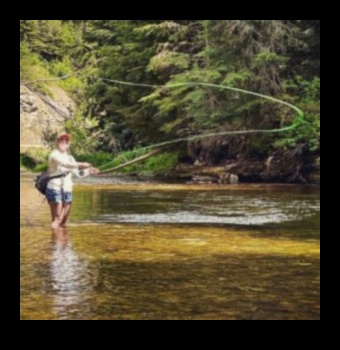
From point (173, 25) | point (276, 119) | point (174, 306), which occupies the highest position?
point (173, 25)

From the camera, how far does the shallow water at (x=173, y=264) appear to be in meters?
6.41

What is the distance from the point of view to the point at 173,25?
99.7 feet

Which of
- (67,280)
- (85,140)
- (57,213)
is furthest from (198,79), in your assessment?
(67,280)

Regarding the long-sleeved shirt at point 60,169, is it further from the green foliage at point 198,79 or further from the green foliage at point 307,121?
the green foliage at point 198,79

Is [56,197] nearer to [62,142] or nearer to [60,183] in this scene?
[60,183]

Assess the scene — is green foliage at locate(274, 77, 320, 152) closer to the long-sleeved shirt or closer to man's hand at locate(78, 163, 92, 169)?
the long-sleeved shirt

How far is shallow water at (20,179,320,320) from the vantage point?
21.0 ft

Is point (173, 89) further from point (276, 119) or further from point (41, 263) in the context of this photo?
point (41, 263)

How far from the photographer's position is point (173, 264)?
28.3ft

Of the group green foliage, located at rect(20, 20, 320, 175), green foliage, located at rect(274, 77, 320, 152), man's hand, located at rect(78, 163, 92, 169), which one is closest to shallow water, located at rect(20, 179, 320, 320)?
man's hand, located at rect(78, 163, 92, 169)

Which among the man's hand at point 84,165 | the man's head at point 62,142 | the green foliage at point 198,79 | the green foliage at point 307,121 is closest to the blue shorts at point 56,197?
the man's hand at point 84,165
